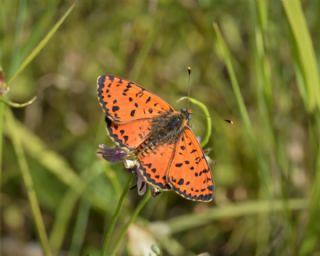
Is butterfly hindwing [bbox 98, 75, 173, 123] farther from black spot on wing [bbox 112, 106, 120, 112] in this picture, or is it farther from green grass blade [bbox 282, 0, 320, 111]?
green grass blade [bbox 282, 0, 320, 111]

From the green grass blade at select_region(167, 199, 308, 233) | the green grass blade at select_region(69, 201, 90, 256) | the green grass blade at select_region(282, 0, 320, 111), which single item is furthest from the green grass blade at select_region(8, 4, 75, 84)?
the green grass blade at select_region(167, 199, 308, 233)

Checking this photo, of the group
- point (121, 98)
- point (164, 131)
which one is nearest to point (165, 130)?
point (164, 131)

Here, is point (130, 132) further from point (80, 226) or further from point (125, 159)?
point (80, 226)

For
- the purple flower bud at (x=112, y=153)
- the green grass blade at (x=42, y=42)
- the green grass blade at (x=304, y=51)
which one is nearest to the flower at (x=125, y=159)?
the purple flower bud at (x=112, y=153)

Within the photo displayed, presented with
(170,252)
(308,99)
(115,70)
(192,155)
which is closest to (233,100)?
(115,70)

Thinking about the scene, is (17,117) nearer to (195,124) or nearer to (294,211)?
(195,124)

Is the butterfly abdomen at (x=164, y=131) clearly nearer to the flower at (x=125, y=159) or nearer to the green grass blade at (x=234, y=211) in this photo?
the flower at (x=125, y=159)
